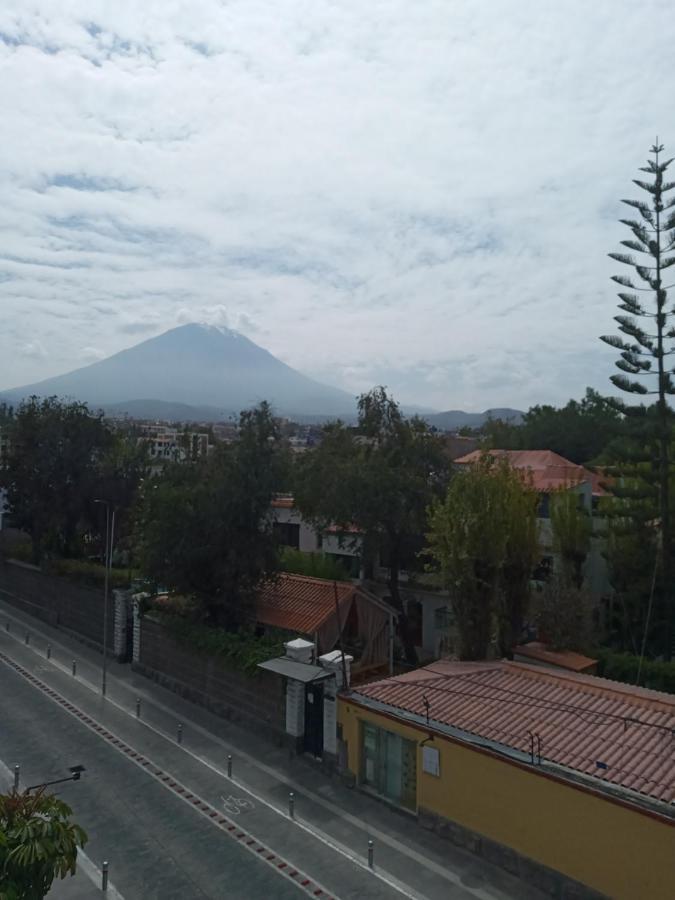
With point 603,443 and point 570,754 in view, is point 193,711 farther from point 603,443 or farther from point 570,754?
point 603,443

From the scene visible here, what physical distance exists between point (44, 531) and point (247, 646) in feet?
55.5

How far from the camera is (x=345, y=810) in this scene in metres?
14.4

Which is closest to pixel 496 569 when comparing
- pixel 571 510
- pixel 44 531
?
pixel 571 510

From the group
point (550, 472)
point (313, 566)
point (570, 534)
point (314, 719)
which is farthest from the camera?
point (550, 472)

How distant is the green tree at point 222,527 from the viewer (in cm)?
2066

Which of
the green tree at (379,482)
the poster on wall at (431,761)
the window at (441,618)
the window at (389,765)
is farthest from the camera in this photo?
the window at (441,618)

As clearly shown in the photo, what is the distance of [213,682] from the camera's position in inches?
786

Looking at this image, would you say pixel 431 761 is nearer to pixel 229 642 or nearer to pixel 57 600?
pixel 229 642

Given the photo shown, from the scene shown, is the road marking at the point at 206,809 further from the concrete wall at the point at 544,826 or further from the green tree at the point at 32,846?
the green tree at the point at 32,846

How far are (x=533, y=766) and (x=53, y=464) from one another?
79.1 ft

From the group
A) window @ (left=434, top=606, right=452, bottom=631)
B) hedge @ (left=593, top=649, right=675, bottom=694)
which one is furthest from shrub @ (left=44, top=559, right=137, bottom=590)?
hedge @ (left=593, top=649, right=675, bottom=694)

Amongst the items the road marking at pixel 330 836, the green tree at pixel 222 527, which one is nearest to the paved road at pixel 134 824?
the road marking at pixel 330 836

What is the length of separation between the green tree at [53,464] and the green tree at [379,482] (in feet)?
37.1

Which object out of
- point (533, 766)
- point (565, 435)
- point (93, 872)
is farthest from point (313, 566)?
point (565, 435)
